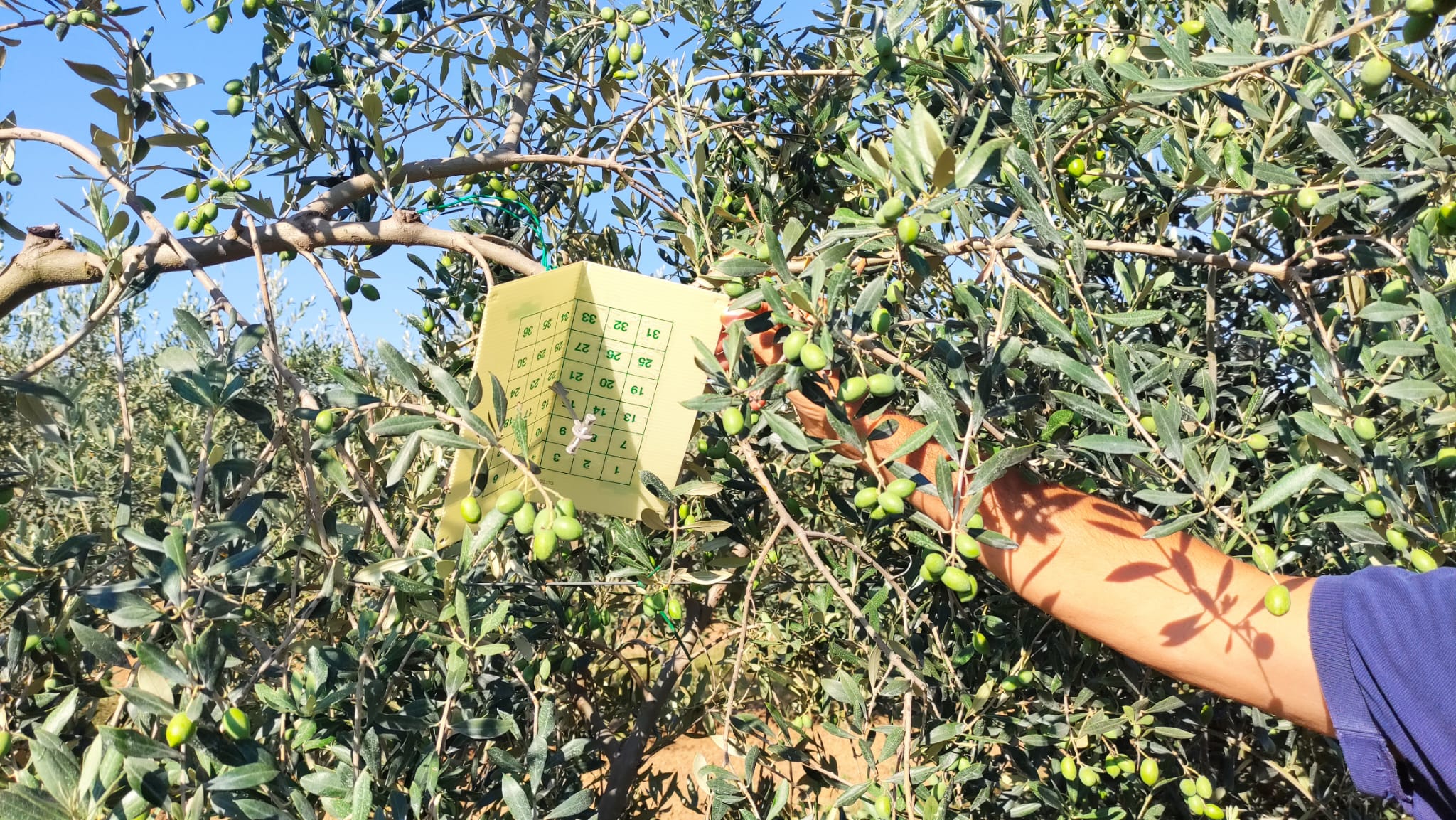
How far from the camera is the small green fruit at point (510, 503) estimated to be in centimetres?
106

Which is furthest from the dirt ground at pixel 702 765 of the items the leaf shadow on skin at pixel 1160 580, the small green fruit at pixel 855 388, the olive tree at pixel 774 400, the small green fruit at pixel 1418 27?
the small green fruit at pixel 1418 27

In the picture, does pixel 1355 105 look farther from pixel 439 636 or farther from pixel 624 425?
pixel 439 636

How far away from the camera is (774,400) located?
1216 mm

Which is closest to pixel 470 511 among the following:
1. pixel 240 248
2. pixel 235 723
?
pixel 235 723

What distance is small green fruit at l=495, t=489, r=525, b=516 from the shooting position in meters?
1.06

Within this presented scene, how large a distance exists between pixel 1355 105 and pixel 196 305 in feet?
27.8

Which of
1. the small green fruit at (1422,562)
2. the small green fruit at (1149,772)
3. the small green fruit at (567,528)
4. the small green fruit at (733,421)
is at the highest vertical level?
the small green fruit at (1422,562)

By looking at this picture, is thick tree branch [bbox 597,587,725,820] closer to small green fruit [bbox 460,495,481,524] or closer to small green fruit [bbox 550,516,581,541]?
small green fruit [bbox 460,495,481,524]

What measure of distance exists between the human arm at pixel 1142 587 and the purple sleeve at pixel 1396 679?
3.0 inches

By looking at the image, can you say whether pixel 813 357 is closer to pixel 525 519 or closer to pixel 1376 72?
pixel 525 519

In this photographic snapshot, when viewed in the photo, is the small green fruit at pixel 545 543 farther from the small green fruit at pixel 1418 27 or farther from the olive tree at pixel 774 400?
the small green fruit at pixel 1418 27

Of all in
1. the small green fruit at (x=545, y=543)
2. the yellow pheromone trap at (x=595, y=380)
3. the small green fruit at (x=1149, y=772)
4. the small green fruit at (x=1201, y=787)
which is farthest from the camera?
the small green fruit at (x=1201, y=787)

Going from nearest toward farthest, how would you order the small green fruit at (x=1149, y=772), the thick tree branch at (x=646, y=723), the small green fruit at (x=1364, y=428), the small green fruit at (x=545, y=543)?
1. the small green fruit at (x=545, y=543)
2. the small green fruit at (x=1364, y=428)
3. the small green fruit at (x=1149, y=772)
4. the thick tree branch at (x=646, y=723)

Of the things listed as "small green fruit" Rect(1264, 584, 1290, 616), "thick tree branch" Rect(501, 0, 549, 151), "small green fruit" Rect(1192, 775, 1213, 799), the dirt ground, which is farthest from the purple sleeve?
"thick tree branch" Rect(501, 0, 549, 151)
